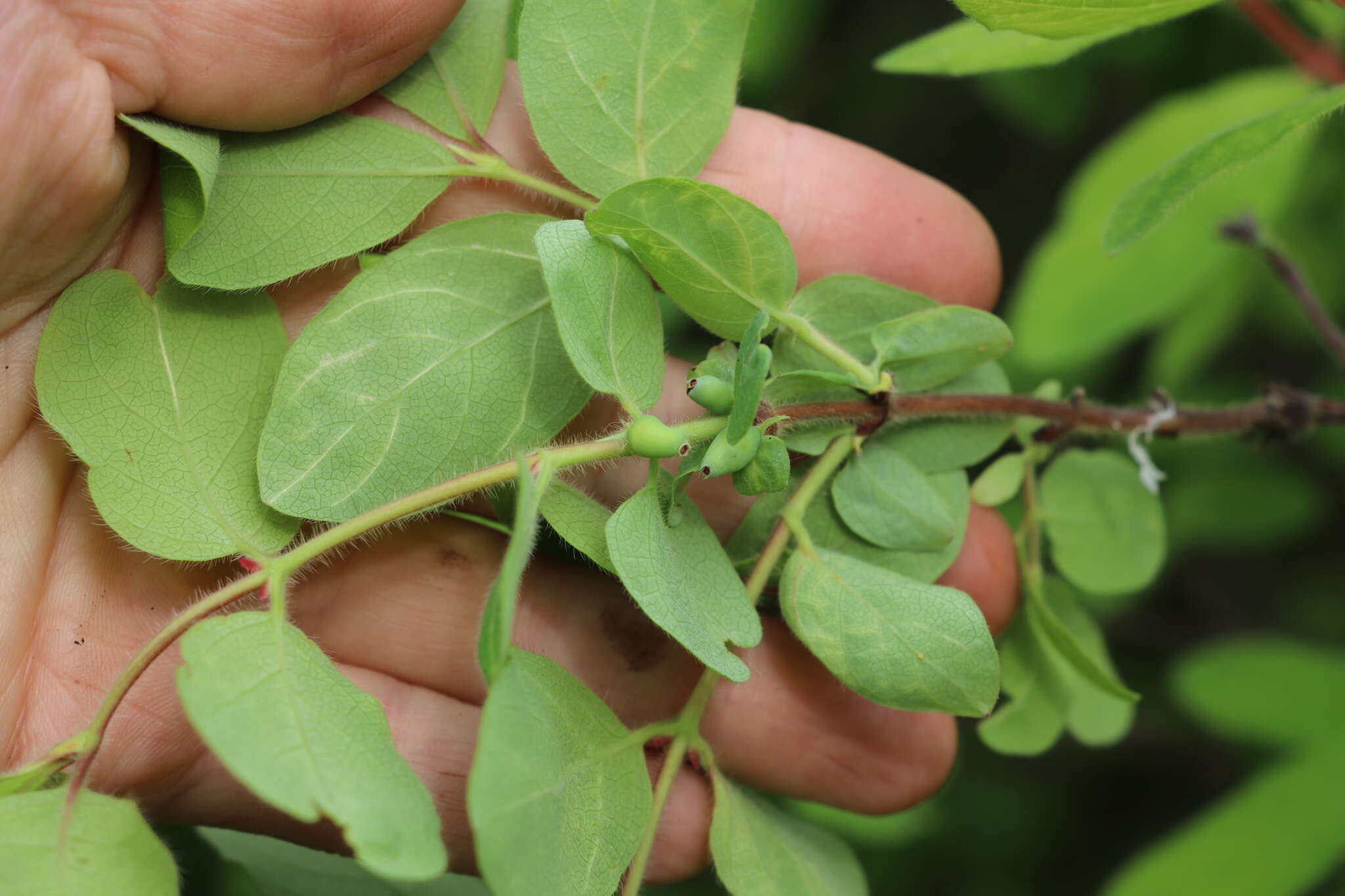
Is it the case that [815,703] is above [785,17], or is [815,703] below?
below

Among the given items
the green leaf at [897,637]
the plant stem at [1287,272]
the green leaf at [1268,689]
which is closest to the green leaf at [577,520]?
the green leaf at [897,637]

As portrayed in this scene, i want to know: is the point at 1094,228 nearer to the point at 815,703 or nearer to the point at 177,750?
the point at 815,703

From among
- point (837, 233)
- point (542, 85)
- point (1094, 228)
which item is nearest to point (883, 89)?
point (1094, 228)

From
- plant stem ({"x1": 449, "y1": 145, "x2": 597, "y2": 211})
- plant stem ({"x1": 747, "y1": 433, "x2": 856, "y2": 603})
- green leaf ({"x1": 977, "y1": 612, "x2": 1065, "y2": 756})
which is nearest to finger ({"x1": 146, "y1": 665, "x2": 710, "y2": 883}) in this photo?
plant stem ({"x1": 747, "y1": 433, "x2": 856, "y2": 603})

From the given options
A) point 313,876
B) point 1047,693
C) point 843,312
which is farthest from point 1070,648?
point 313,876

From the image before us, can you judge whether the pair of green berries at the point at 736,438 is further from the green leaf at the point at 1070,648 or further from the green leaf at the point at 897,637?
the green leaf at the point at 1070,648

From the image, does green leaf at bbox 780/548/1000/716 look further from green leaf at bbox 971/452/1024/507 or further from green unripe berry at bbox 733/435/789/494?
green leaf at bbox 971/452/1024/507

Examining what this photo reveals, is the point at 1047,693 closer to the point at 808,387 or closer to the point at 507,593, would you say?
the point at 808,387

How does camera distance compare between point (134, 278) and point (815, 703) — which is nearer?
point (134, 278)
